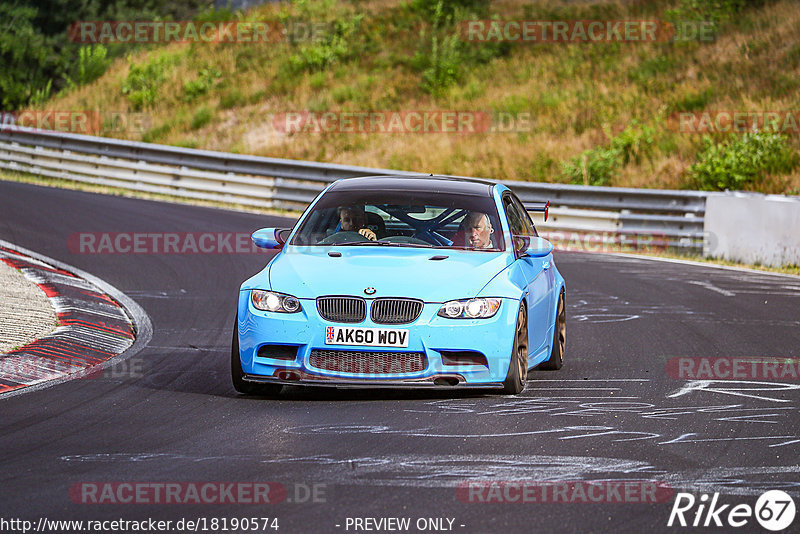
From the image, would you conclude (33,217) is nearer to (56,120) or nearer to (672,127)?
(672,127)

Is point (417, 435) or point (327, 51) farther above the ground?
point (327, 51)

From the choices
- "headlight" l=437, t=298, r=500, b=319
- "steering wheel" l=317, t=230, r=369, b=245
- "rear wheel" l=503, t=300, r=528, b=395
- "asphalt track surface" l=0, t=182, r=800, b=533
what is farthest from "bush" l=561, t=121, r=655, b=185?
"headlight" l=437, t=298, r=500, b=319

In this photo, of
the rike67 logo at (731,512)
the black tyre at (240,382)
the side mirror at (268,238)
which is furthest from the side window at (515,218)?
the rike67 logo at (731,512)

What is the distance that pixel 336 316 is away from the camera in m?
8.17

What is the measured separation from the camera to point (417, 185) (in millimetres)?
9812

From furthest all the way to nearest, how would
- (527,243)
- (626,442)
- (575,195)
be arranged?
(575,195) → (527,243) → (626,442)

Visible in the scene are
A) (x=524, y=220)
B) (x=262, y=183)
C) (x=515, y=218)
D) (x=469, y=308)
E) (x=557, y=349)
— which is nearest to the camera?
(x=469, y=308)

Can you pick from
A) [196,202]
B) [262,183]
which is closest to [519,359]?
[262,183]

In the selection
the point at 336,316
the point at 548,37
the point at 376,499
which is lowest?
the point at 376,499

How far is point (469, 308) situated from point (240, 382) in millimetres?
1649

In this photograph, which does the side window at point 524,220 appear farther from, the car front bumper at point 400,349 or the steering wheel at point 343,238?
the car front bumper at point 400,349

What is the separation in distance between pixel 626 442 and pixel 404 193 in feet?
10.7

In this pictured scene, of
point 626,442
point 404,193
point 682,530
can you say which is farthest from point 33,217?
point 682,530

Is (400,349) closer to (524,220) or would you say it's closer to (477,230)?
(477,230)
